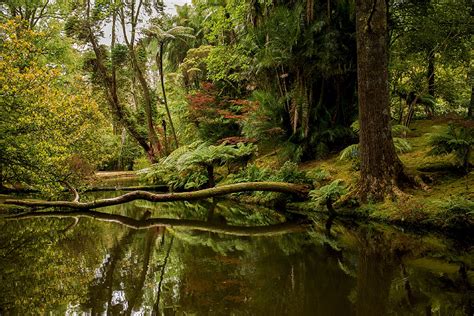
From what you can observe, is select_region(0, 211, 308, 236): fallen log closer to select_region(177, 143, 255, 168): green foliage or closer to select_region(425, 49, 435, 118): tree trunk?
select_region(177, 143, 255, 168): green foliage

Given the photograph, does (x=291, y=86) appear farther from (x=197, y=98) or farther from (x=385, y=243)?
(x=385, y=243)

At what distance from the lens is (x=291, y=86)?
9906 mm

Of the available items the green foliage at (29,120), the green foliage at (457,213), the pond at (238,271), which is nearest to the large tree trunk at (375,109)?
the pond at (238,271)

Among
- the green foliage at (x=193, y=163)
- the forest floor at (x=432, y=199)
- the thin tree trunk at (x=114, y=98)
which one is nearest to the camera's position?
the forest floor at (x=432, y=199)

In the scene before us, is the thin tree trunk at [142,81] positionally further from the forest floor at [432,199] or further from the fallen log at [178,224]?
the forest floor at [432,199]

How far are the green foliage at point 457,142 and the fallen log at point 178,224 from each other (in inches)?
96.4

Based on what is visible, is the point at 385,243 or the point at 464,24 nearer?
the point at 385,243

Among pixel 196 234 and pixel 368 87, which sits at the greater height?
pixel 368 87

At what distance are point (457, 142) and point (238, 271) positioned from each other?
3889 millimetres

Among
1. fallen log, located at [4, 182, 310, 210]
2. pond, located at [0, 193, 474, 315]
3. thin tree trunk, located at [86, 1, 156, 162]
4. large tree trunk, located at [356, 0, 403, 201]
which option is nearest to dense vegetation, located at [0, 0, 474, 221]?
large tree trunk, located at [356, 0, 403, 201]

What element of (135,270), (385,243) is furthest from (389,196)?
(135,270)

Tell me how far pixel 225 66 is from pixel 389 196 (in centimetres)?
923

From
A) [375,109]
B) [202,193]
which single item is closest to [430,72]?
[375,109]

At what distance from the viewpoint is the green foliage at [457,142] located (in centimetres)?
514
